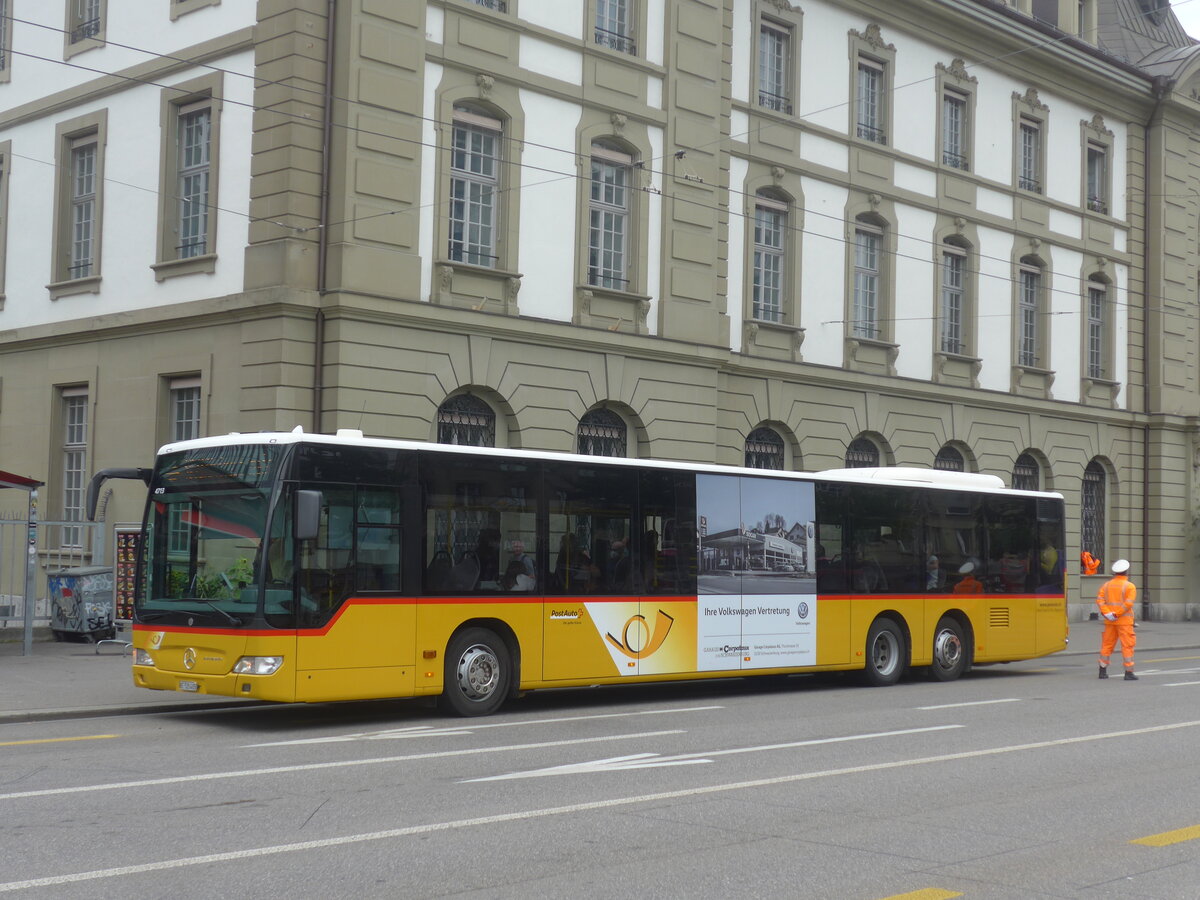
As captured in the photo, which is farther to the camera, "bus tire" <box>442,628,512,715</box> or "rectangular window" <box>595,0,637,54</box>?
"rectangular window" <box>595,0,637,54</box>

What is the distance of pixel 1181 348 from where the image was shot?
1521 inches

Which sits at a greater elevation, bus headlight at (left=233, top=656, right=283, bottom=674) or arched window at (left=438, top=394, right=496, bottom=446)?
arched window at (left=438, top=394, right=496, bottom=446)

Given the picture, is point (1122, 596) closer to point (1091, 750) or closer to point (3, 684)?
point (1091, 750)

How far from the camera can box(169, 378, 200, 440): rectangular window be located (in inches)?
909

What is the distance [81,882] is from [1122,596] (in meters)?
16.2

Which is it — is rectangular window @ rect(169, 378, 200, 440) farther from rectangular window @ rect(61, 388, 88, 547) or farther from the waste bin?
the waste bin

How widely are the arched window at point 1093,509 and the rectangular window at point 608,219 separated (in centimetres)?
1662

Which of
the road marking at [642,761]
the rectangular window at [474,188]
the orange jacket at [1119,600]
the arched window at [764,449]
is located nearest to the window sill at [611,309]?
the rectangular window at [474,188]

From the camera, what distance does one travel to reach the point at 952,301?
108 ft

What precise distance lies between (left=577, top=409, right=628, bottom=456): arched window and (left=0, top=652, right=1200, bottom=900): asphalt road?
9.64m

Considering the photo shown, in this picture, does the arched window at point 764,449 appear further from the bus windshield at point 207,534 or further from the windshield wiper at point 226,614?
the windshield wiper at point 226,614

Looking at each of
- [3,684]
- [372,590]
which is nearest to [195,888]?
[372,590]

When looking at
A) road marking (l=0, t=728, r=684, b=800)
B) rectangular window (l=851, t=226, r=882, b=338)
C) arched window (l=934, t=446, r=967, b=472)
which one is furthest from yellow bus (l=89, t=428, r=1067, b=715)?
arched window (l=934, t=446, r=967, b=472)

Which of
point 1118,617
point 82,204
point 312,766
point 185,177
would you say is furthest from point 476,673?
point 82,204
